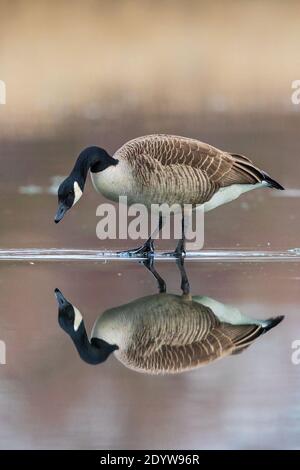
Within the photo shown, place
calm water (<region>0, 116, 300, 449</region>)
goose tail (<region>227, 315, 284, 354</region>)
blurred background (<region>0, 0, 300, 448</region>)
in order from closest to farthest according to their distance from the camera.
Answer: calm water (<region>0, 116, 300, 449</region>)
blurred background (<region>0, 0, 300, 448</region>)
goose tail (<region>227, 315, 284, 354</region>)

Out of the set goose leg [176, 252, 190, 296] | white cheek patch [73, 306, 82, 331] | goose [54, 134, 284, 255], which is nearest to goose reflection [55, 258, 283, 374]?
white cheek patch [73, 306, 82, 331]

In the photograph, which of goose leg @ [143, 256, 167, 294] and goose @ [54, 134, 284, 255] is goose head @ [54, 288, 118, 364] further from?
goose @ [54, 134, 284, 255]

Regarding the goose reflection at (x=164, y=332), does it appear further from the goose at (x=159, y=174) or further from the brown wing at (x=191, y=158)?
the brown wing at (x=191, y=158)

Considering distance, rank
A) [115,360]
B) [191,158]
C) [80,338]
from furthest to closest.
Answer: [191,158]
[80,338]
[115,360]

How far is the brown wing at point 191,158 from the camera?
298 inches

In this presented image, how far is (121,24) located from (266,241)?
623 cm

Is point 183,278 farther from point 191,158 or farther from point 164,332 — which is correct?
point 164,332

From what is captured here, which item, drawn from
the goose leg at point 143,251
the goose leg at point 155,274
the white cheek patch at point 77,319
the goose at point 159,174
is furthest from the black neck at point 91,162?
the white cheek patch at point 77,319

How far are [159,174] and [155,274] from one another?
3.59 ft

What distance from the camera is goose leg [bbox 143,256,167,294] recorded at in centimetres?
598

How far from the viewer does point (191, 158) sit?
25.2ft

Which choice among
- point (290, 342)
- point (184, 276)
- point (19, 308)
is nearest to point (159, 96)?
point (184, 276)

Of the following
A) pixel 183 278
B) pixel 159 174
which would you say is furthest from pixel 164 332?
pixel 159 174

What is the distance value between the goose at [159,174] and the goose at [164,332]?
6.58ft
